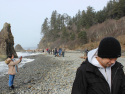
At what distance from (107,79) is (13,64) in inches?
186

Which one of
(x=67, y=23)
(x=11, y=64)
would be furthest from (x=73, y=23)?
(x=11, y=64)

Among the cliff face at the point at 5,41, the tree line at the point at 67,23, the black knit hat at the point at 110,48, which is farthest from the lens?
the tree line at the point at 67,23

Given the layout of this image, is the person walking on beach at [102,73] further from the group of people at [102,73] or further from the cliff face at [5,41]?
the cliff face at [5,41]

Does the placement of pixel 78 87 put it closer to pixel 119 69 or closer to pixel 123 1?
pixel 119 69

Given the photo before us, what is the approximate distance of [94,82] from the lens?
154cm

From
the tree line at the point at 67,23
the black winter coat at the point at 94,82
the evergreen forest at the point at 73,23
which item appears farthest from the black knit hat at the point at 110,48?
the tree line at the point at 67,23

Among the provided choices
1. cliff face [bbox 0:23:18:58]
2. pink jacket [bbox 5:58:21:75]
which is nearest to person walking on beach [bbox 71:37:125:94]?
pink jacket [bbox 5:58:21:75]

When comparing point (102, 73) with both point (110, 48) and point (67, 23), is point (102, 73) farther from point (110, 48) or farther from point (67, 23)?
point (67, 23)

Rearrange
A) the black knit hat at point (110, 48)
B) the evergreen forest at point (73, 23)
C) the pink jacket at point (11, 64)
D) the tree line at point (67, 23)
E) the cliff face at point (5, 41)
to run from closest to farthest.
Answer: the black knit hat at point (110, 48)
the pink jacket at point (11, 64)
the cliff face at point (5, 41)
the evergreen forest at point (73, 23)
the tree line at point (67, 23)

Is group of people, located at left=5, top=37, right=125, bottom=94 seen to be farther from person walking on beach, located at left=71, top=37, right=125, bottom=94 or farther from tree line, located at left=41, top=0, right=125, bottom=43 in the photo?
tree line, located at left=41, top=0, right=125, bottom=43

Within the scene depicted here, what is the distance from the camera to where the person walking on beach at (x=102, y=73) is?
153cm

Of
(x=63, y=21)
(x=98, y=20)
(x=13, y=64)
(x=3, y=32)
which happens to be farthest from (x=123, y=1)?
(x=13, y=64)

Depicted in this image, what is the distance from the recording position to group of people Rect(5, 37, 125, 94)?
5.02 ft

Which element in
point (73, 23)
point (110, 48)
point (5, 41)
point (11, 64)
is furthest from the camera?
point (73, 23)
